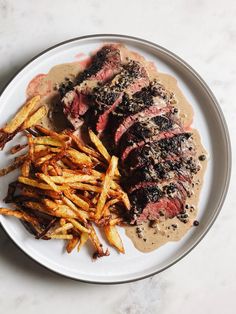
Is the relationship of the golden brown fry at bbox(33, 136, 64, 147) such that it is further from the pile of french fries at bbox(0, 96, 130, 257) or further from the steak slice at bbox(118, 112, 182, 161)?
the steak slice at bbox(118, 112, 182, 161)

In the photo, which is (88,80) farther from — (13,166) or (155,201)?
(155,201)

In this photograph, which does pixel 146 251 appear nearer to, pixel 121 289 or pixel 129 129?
pixel 121 289

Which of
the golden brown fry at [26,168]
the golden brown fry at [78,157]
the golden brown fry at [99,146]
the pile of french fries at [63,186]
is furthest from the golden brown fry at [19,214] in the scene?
the golden brown fry at [99,146]

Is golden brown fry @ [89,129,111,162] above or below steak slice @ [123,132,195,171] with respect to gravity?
below

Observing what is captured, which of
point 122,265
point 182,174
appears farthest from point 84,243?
point 182,174

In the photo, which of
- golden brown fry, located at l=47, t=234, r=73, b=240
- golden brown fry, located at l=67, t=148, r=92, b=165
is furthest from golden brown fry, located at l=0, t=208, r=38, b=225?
golden brown fry, located at l=67, t=148, r=92, b=165

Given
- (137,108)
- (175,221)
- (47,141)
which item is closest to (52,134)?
(47,141)
